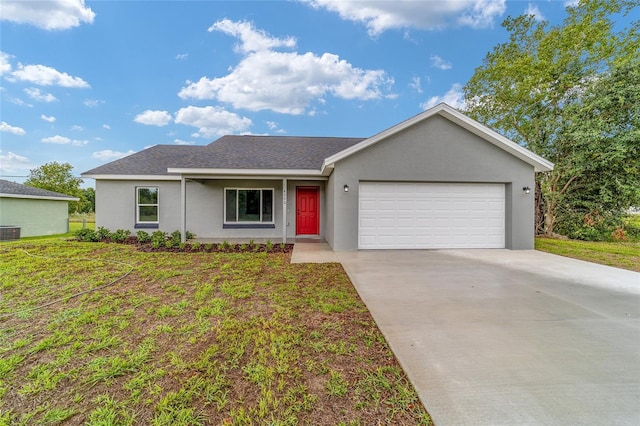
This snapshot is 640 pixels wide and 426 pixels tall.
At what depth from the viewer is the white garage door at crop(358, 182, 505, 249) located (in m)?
8.50

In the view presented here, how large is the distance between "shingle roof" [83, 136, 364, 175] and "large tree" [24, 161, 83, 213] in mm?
18310

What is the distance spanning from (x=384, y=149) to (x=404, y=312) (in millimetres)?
5780

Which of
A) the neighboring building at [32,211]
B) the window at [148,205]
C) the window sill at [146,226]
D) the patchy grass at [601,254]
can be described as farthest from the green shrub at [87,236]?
the patchy grass at [601,254]

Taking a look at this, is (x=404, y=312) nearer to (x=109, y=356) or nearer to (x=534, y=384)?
(x=534, y=384)

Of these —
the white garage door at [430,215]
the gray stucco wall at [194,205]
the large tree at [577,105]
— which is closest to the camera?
the white garage door at [430,215]

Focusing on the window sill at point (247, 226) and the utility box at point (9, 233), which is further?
the utility box at point (9, 233)

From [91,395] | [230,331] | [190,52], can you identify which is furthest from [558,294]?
[190,52]

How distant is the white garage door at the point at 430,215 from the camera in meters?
8.50

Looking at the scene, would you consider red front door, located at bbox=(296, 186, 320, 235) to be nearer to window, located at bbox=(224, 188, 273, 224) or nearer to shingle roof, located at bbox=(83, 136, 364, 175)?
window, located at bbox=(224, 188, 273, 224)

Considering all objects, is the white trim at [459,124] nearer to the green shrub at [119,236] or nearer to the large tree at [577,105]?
the large tree at [577,105]

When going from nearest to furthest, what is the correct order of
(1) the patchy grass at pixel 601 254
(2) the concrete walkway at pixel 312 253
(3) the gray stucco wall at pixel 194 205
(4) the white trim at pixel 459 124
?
(1) the patchy grass at pixel 601 254 → (2) the concrete walkway at pixel 312 253 → (4) the white trim at pixel 459 124 → (3) the gray stucco wall at pixel 194 205

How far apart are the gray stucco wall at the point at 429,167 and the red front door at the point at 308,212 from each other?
2974 mm

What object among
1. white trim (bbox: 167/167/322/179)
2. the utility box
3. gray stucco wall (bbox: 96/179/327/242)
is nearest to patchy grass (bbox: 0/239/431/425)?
white trim (bbox: 167/167/322/179)

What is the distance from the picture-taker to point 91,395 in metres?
2.12
